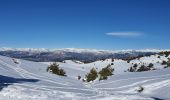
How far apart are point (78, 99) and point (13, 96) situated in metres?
3.11

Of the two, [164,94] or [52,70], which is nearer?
[164,94]

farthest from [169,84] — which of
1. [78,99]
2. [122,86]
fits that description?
[78,99]

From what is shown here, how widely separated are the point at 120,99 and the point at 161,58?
37.0 metres

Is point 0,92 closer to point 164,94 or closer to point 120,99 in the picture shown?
point 120,99

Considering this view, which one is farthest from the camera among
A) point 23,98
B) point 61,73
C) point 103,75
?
point 61,73

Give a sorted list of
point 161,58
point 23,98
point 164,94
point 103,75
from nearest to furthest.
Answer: point 23,98, point 164,94, point 103,75, point 161,58

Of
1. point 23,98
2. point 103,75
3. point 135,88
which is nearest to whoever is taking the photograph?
point 23,98

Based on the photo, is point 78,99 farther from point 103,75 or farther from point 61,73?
point 61,73

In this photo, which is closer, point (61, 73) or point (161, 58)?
point (61, 73)

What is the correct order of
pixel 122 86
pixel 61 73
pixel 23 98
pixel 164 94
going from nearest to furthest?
1. pixel 23 98
2. pixel 164 94
3. pixel 122 86
4. pixel 61 73

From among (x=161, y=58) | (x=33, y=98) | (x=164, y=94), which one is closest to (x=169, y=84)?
(x=164, y=94)

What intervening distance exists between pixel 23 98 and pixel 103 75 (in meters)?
17.9

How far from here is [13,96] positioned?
15430 mm

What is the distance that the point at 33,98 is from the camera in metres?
15.4
